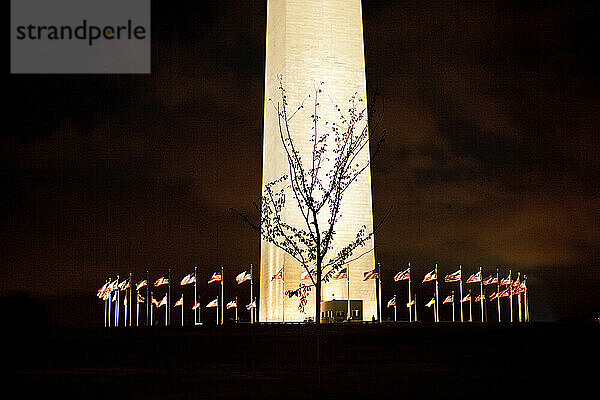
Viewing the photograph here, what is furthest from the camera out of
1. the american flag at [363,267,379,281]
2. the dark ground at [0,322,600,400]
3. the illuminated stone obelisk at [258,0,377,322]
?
the illuminated stone obelisk at [258,0,377,322]

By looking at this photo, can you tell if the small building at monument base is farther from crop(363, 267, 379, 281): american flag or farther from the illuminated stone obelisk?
crop(363, 267, 379, 281): american flag

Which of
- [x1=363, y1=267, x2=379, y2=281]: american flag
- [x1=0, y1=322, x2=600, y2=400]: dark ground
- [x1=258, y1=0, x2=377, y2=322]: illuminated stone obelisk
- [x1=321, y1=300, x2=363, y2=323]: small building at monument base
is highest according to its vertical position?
[x1=258, y1=0, x2=377, y2=322]: illuminated stone obelisk

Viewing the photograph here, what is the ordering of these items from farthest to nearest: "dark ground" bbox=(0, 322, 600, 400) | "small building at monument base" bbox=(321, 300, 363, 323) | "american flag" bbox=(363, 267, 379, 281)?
"small building at monument base" bbox=(321, 300, 363, 323), "american flag" bbox=(363, 267, 379, 281), "dark ground" bbox=(0, 322, 600, 400)

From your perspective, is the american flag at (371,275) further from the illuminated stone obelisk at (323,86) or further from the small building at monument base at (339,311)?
the illuminated stone obelisk at (323,86)

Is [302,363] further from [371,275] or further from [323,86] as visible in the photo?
[323,86]

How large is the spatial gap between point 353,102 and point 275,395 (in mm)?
31100

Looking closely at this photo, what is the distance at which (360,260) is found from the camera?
44.4 meters

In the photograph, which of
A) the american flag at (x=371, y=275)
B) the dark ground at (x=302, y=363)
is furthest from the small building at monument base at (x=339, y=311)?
the dark ground at (x=302, y=363)

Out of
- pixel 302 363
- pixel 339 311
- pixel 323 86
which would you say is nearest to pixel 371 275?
pixel 339 311

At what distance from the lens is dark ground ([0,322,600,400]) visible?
47.4ft

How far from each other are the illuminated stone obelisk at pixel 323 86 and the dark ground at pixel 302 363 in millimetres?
12319

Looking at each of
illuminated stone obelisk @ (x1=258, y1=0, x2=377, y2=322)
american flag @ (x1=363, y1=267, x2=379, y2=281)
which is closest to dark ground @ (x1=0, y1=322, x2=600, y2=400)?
american flag @ (x1=363, y1=267, x2=379, y2=281)

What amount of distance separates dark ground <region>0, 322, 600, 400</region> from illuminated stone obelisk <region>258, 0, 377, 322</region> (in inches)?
485

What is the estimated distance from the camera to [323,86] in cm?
4356
